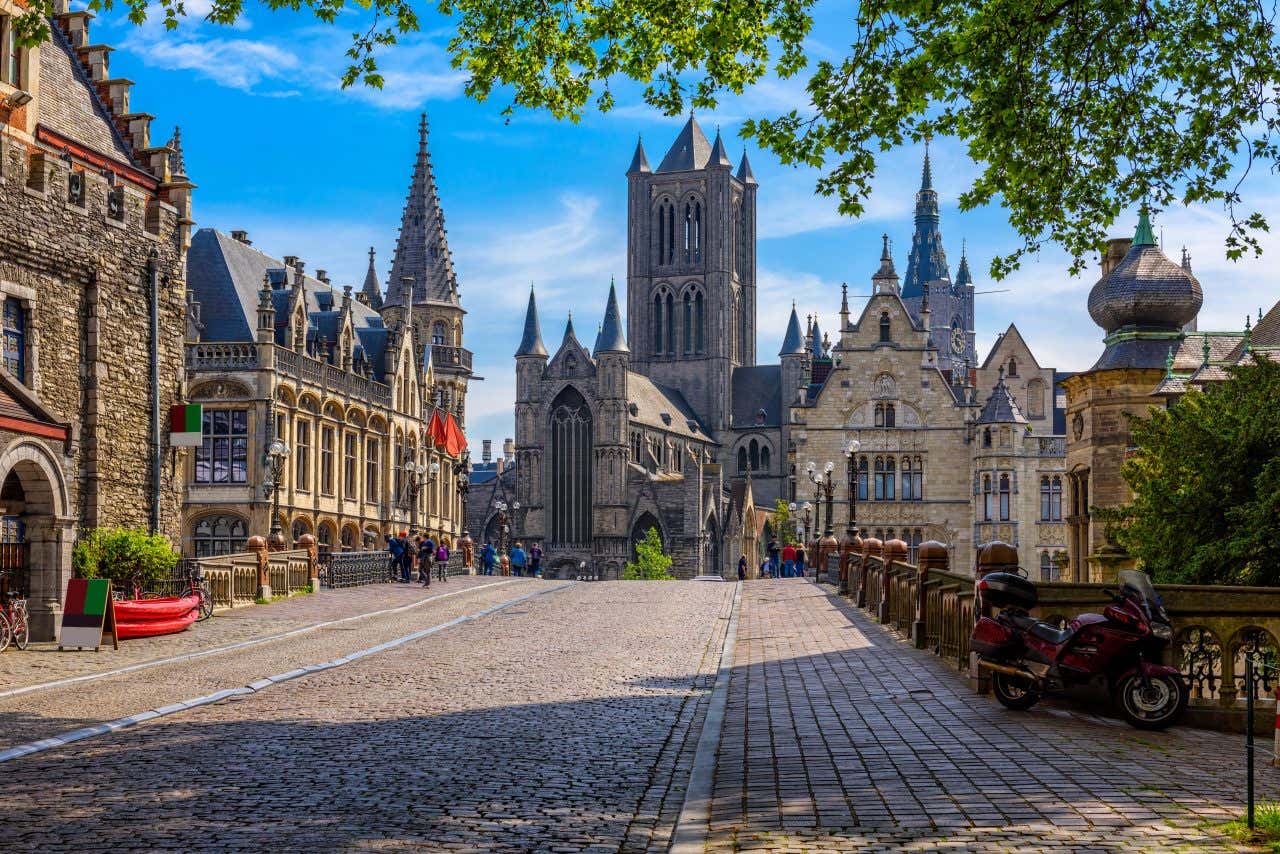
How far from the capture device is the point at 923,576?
19.4 m

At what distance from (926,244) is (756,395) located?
50964mm

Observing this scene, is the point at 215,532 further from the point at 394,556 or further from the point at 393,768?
the point at 393,768

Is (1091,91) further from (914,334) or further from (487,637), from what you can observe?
(914,334)

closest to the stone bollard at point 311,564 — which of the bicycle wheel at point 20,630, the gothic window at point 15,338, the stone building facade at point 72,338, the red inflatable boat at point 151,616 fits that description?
the stone building facade at point 72,338

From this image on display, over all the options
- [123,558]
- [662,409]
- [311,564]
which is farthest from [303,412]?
[662,409]

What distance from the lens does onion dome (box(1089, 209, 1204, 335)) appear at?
3706cm

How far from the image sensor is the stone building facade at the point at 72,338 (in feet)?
73.5

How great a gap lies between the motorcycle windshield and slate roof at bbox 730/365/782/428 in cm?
10821

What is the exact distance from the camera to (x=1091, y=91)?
14.3m

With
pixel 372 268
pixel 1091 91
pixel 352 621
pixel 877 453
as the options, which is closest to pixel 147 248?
pixel 352 621

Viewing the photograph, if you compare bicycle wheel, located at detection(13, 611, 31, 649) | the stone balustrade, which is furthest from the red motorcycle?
bicycle wheel, located at detection(13, 611, 31, 649)

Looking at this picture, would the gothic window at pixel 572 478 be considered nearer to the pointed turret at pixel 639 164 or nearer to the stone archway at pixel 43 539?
the pointed turret at pixel 639 164

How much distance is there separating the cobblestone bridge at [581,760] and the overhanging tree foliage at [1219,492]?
4.29 m

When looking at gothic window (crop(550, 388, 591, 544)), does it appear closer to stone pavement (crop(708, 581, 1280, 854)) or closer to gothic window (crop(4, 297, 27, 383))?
gothic window (crop(4, 297, 27, 383))
